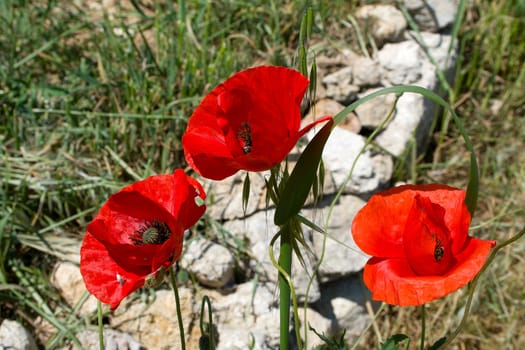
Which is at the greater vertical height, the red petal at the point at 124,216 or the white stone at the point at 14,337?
the red petal at the point at 124,216

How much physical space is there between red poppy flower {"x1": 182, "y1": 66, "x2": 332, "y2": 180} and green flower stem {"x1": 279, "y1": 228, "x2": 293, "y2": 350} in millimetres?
132

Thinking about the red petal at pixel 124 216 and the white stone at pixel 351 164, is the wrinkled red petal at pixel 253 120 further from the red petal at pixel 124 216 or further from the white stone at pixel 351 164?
the white stone at pixel 351 164

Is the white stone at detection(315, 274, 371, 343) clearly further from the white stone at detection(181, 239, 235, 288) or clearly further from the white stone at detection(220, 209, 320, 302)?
the white stone at detection(181, 239, 235, 288)

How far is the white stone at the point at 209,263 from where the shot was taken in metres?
1.92

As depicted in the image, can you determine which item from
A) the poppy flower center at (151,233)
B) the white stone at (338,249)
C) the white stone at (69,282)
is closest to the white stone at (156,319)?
the white stone at (69,282)

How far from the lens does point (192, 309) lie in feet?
6.13

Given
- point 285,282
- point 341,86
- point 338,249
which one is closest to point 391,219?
point 285,282

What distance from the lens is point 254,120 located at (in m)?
0.89

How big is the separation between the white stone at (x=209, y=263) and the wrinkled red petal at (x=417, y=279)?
0.97m

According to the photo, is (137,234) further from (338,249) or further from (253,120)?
(338,249)

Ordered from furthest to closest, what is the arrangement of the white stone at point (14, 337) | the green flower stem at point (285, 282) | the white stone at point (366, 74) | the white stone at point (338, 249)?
the white stone at point (366, 74) < the white stone at point (338, 249) < the white stone at point (14, 337) < the green flower stem at point (285, 282)

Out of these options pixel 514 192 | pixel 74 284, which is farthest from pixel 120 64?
pixel 514 192

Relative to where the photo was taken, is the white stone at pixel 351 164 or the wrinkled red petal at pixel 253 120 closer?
the wrinkled red petal at pixel 253 120

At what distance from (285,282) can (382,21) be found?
182 centimetres
